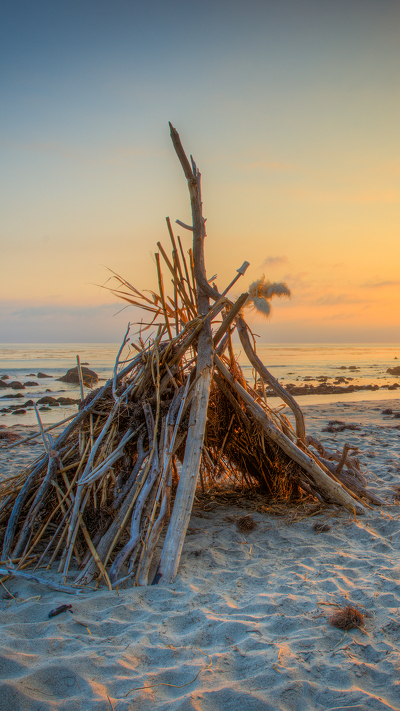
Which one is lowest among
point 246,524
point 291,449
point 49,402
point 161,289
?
point 49,402

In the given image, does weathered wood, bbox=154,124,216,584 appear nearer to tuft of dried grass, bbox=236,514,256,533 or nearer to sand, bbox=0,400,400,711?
sand, bbox=0,400,400,711

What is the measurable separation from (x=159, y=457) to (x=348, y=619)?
1.65 meters

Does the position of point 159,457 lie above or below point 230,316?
below

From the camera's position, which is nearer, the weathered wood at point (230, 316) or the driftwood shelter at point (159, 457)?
the driftwood shelter at point (159, 457)

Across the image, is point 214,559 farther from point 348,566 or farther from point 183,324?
point 183,324

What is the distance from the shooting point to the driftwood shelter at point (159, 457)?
3109mm

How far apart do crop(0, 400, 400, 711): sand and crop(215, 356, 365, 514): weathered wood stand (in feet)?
1.83

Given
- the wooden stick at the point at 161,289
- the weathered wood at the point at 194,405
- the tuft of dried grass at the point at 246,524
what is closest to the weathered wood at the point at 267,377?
the weathered wood at the point at 194,405

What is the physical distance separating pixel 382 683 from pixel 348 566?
122 centimetres

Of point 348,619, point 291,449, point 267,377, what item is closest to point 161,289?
point 267,377

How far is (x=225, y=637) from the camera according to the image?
7.82 feet

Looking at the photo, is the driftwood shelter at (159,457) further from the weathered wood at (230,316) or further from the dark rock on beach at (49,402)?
the dark rock on beach at (49,402)

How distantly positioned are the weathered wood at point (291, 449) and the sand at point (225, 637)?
557mm

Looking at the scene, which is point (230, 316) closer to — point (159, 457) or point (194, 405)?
point (194, 405)
